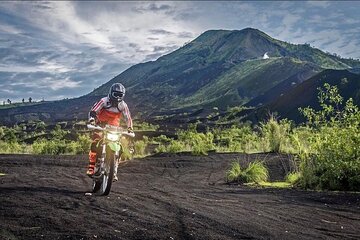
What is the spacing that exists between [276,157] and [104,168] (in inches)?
530

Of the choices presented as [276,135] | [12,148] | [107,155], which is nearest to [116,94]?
[107,155]

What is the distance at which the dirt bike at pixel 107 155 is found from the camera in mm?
10211

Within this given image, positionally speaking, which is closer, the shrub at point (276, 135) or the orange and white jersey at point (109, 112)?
the orange and white jersey at point (109, 112)

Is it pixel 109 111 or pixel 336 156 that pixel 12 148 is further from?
pixel 336 156

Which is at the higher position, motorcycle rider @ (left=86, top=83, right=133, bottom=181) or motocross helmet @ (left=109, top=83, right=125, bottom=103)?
motocross helmet @ (left=109, top=83, right=125, bottom=103)

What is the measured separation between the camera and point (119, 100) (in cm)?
1103

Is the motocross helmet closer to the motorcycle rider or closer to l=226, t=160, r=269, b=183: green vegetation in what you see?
the motorcycle rider

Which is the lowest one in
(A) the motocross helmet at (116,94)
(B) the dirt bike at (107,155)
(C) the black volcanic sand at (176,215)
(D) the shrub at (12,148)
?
(C) the black volcanic sand at (176,215)

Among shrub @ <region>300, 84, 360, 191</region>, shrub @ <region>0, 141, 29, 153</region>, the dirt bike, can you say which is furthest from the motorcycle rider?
shrub @ <region>0, 141, 29, 153</region>

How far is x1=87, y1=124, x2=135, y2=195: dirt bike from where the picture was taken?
1021 centimetres

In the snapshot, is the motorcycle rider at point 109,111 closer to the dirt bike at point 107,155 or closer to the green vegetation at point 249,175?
the dirt bike at point 107,155

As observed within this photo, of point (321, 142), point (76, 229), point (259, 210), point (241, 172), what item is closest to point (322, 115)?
point (321, 142)

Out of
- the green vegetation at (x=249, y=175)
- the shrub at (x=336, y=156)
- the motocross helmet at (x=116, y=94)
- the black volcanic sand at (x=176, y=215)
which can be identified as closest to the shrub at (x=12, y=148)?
the green vegetation at (x=249, y=175)

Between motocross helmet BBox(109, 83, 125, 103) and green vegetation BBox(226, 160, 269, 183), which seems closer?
motocross helmet BBox(109, 83, 125, 103)
